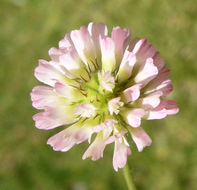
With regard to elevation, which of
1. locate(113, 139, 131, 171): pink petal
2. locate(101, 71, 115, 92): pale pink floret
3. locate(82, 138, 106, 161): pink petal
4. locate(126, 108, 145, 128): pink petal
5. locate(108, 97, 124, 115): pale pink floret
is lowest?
locate(113, 139, 131, 171): pink petal

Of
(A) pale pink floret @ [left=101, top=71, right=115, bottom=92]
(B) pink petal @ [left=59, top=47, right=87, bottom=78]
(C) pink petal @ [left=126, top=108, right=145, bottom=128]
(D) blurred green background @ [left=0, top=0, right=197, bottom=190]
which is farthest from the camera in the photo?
(D) blurred green background @ [left=0, top=0, right=197, bottom=190]

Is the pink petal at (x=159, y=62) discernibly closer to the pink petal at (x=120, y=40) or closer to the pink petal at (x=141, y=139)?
the pink petal at (x=120, y=40)

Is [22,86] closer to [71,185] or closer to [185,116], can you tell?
[71,185]

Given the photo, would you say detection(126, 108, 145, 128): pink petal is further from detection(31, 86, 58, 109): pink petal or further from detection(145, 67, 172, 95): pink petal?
detection(31, 86, 58, 109): pink petal

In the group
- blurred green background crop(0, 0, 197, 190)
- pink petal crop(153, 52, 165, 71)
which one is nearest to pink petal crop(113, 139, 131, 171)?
pink petal crop(153, 52, 165, 71)

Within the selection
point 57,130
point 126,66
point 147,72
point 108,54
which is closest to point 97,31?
point 108,54

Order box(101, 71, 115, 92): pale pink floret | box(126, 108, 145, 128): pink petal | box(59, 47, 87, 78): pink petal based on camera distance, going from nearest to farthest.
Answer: box(126, 108, 145, 128): pink petal → box(101, 71, 115, 92): pale pink floret → box(59, 47, 87, 78): pink petal

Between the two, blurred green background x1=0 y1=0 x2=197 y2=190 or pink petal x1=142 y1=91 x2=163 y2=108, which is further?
blurred green background x1=0 y1=0 x2=197 y2=190

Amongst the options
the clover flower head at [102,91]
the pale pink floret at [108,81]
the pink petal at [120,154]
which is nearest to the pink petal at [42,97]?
the clover flower head at [102,91]
